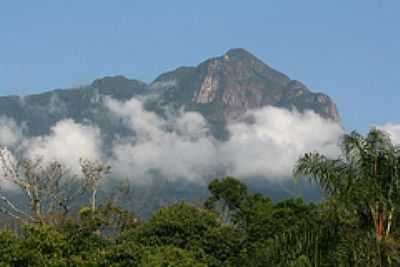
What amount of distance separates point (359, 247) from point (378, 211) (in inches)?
29.9

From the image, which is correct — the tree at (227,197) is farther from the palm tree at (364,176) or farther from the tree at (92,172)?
the palm tree at (364,176)

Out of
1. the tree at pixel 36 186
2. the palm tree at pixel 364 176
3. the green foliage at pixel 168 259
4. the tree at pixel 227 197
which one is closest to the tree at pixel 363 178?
the palm tree at pixel 364 176

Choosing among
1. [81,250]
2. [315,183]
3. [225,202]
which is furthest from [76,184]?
[315,183]

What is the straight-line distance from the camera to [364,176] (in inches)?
494

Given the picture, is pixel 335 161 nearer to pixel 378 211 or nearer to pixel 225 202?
pixel 378 211

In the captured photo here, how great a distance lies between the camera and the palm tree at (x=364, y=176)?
12.0 metres

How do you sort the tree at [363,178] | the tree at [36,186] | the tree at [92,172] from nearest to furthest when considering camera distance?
the tree at [363,178] → the tree at [36,186] → the tree at [92,172]

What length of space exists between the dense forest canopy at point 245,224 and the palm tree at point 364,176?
0.06 feet

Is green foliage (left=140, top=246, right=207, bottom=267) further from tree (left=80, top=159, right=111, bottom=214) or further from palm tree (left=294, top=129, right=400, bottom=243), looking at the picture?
tree (left=80, top=159, right=111, bottom=214)

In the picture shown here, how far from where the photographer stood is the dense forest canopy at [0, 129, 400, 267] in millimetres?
12102

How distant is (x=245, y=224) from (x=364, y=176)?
29057mm

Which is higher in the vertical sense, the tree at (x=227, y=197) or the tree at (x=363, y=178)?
the tree at (x=227, y=197)

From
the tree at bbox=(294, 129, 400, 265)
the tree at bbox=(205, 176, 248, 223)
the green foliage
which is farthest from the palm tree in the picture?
the tree at bbox=(205, 176, 248, 223)

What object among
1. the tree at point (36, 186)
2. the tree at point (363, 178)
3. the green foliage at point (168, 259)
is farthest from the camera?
the tree at point (36, 186)
